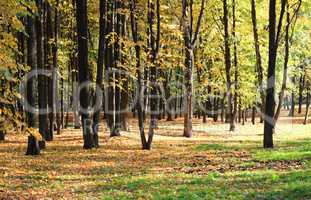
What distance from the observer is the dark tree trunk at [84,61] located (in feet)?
66.8

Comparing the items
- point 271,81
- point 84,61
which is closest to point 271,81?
point 271,81

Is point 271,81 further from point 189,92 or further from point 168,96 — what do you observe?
point 168,96

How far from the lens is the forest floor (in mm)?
11102

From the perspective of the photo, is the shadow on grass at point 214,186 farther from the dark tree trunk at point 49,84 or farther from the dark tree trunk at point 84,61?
the dark tree trunk at point 49,84

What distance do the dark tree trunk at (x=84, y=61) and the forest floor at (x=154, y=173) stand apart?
93cm

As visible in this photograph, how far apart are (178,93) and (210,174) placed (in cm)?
4172

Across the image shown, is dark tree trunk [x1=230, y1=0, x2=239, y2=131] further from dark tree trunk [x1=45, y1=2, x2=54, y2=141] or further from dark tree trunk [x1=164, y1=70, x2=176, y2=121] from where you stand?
dark tree trunk [x1=164, y1=70, x2=176, y2=121]

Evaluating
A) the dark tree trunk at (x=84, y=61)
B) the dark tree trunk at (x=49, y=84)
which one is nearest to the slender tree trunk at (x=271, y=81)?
the dark tree trunk at (x=84, y=61)

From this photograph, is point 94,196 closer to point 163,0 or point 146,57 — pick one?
point 146,57

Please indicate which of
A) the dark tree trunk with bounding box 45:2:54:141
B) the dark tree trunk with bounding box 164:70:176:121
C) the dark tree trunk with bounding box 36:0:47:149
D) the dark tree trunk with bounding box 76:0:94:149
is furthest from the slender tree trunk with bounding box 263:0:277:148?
the dark tree trunk with bounding box 164:70:176:121

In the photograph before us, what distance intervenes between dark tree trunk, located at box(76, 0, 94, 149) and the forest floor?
3.05 feet

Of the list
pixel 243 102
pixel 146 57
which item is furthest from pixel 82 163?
pixel 243 102

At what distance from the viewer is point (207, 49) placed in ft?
135

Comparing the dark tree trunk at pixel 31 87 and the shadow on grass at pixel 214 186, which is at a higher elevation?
the dark tree trunk at pixel 31 87
